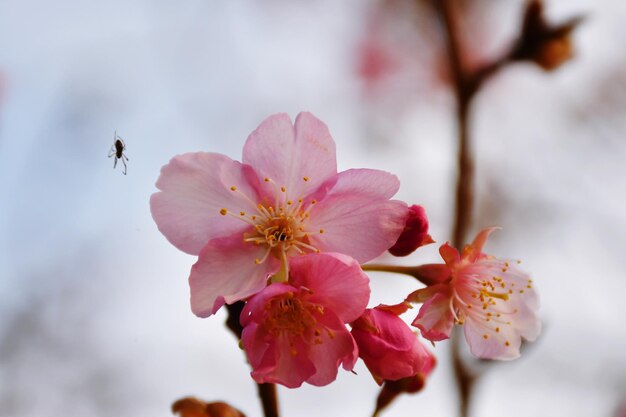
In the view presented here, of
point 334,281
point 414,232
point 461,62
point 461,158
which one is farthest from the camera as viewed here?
point 461,62

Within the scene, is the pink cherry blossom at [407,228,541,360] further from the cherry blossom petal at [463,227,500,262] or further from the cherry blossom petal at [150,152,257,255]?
the cherry blossom petal at [150,152,257,255]

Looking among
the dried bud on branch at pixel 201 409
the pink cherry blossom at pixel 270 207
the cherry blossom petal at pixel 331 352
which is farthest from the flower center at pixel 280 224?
the dried bud on branch at pixel 201 409

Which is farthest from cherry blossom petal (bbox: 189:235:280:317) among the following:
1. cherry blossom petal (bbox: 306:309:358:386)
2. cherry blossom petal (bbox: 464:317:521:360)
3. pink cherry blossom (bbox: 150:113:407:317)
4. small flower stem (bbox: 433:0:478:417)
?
small flower stem (bbox: 433:0:478:417)

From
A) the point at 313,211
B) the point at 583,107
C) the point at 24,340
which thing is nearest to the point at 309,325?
the point at 313,211

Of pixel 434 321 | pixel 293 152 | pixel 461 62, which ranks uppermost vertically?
pixel 293 152

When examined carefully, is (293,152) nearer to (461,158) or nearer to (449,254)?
(449,254)

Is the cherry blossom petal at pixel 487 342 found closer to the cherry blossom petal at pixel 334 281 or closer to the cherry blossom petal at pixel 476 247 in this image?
the cherry blossom petal at pixel 476 247

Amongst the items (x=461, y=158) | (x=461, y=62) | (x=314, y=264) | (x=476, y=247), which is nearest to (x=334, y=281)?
(x=314, y=264)
